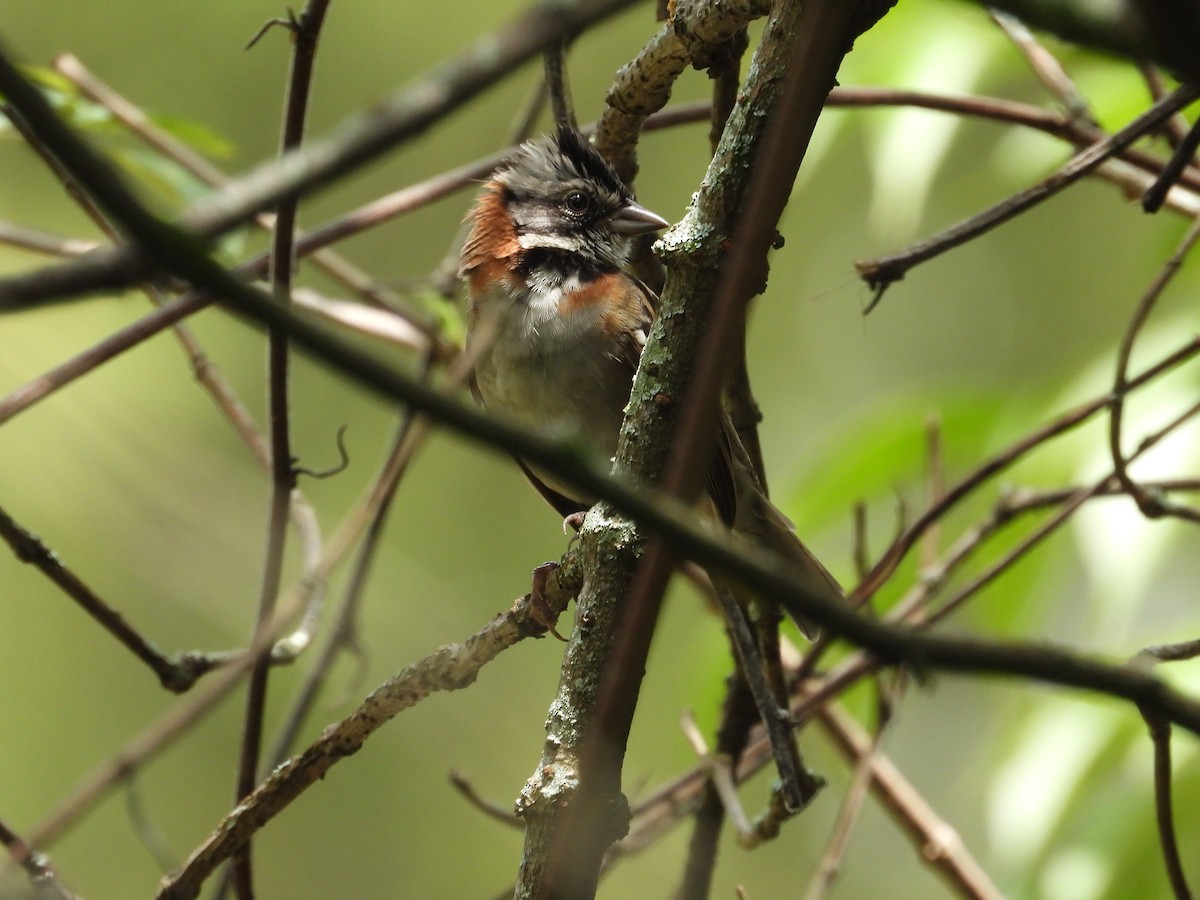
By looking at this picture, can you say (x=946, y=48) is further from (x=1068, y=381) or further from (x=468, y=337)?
(x=468, y=337)

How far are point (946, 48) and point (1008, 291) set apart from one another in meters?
7.41

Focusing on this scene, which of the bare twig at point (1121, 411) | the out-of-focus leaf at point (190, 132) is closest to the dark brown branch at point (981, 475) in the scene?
the bare twig at point (1121, 411)

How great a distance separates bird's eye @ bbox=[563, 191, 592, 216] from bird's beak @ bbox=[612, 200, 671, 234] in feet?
0.34

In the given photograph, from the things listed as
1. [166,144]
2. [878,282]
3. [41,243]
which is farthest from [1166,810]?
[166,144]

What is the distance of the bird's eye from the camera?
3.71 meters

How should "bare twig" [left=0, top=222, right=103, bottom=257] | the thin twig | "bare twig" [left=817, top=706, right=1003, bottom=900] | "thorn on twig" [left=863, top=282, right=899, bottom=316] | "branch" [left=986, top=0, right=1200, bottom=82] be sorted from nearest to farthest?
"branch" [left=986, top=0, right=1200, bottom=82] < "thorn on twig" [left=863, top=282, right=899, bottom=316] < "bare twig" [left=817, top=706, right=1003, bottom=900] < "bare twig" [left=0, top=222, right=103, bottom=257] < the thin twig

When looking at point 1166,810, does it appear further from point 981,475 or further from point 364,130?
point 364,130

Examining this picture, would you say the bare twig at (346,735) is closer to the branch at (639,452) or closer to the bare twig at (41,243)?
the branch at (639,452)

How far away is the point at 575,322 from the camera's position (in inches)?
133

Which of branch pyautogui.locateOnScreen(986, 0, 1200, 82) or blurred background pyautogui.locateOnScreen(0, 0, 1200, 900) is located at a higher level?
blurred background pyautogui.locateOnScreen(0, 0, 1200, 900)

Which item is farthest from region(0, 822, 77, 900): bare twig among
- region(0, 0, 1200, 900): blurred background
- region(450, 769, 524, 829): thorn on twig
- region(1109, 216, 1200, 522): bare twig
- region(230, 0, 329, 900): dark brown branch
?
region(1109, 216, 1200, 522): bare twig

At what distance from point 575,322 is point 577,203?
554mm

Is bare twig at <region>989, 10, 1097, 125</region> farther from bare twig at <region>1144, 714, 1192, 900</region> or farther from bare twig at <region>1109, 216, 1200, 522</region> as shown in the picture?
bare twig at <region>1144, 714, 1192, 900</region>

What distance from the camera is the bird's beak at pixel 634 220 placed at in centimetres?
365
